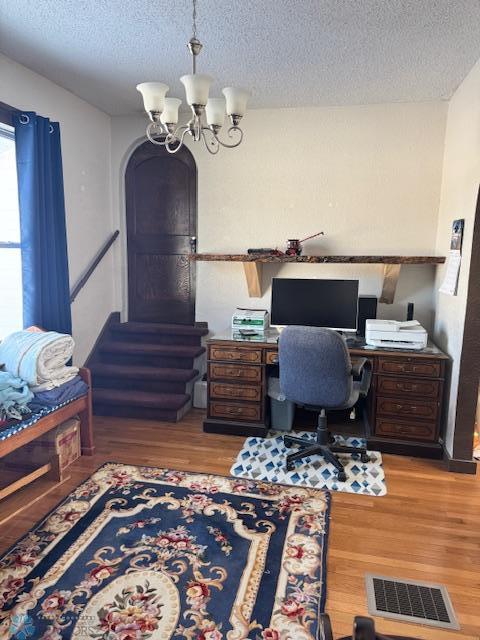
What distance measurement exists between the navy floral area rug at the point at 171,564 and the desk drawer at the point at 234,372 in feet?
2.76

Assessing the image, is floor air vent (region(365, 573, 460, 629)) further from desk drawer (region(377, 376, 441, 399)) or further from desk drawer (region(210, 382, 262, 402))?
desk drawer (region(210, 382, 262, 402))

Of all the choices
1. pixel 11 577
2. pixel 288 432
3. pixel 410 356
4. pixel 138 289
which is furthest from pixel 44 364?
pixel 410 356

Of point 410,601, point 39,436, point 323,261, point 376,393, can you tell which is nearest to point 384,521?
point 410,601

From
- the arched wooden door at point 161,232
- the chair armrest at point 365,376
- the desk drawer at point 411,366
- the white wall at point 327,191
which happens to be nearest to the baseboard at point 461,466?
the desk drawer at point 411,366

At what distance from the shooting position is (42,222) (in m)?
3.00

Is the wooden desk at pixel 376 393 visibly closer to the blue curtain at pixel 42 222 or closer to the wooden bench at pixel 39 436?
the wooden bench at pixel 39 436

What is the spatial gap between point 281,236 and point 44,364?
2.12m

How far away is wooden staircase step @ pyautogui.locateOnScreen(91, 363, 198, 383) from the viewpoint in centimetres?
374

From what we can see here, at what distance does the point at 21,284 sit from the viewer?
3109 millimetres

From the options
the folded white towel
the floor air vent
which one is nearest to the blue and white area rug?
the floor air vent

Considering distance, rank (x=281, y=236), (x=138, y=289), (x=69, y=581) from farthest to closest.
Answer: (x=138, y=289), (x=281, y=236), (x=69, y=581)

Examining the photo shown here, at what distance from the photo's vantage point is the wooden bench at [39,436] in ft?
7.82

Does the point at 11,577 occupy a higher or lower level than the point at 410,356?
lower

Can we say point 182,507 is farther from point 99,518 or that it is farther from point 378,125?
point 378,125
